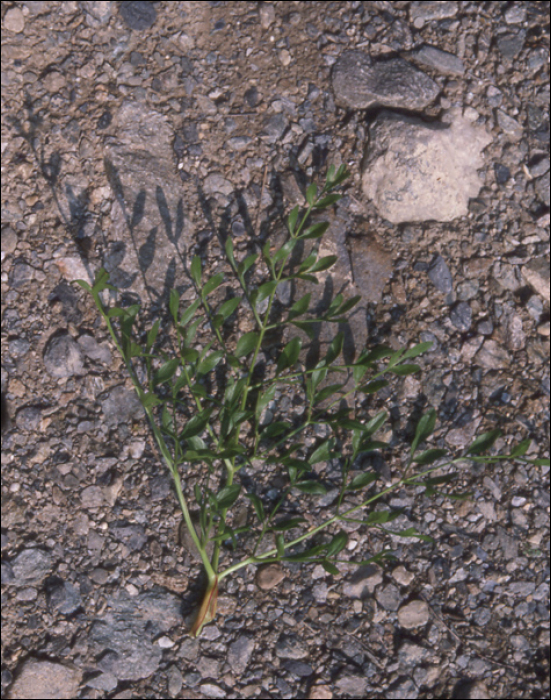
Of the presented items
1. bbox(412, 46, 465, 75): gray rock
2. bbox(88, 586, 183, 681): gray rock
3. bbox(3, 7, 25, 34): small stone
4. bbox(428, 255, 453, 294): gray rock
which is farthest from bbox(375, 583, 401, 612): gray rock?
bbox(3, 7, 25, 34): small stone

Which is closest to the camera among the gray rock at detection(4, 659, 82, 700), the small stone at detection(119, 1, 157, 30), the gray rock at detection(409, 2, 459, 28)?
the gray rock at detection(4, 659, 82, 700)

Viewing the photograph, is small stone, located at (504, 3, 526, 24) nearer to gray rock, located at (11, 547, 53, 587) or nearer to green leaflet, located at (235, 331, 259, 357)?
green leaflet, located at (235, 331, 259, 357)

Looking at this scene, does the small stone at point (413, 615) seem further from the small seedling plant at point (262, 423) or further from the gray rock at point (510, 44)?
the gray rock at point (510, 44)

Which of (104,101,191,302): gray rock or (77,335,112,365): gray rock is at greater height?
(104,101,191,302): gray rock

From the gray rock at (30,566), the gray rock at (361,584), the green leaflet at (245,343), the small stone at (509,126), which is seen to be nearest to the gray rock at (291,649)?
the gray rock at (361,584)

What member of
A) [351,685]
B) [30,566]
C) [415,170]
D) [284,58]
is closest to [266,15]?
[284,58]

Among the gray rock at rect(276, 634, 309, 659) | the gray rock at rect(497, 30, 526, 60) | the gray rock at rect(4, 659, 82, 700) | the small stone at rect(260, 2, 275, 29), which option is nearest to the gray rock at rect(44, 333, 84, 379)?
the gray rock at rect(4, 659, 82, 700)

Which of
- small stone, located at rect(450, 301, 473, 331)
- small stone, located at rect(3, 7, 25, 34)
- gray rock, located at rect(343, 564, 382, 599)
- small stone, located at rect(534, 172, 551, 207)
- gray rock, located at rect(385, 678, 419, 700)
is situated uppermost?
small stone, located at rect(3, 7, 25, 34)

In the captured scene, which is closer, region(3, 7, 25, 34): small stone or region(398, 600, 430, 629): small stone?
region(398, 600, 430, 629): small stone

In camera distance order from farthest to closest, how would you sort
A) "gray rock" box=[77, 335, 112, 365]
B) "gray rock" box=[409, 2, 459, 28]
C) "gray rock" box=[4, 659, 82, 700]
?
"gray rock" box=[409, 2, 459, 28]
"gray rock" box=[77, 335, 112, 365]
"gray rock" box=[4, 659, 82, 700]
